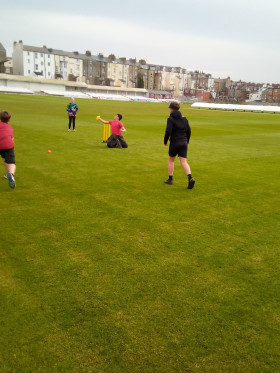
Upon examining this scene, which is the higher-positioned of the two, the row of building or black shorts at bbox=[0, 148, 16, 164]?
the row of building

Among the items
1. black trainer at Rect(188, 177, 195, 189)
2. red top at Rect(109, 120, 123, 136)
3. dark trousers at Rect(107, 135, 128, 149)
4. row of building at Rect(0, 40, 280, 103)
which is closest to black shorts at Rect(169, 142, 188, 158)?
black trainer at Rect(188, 177, 195, 189)

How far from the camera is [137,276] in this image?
4.39m

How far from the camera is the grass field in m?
3.13

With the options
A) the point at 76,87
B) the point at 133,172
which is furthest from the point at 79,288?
the point at 76,87

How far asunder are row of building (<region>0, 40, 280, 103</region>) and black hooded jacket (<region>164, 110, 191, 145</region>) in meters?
111

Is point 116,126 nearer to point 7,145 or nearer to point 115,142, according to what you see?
point 115,142

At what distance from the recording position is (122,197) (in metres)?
7.77

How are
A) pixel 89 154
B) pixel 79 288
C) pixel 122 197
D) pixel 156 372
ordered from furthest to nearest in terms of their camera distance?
pixel 89 154
pixel 122 197
pixel 79 288
pixel 156 372

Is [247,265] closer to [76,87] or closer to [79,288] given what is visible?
[79,288]

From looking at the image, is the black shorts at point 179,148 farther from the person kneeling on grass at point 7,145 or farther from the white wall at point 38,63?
the white wall at point 38,63

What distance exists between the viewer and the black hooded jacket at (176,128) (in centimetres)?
824

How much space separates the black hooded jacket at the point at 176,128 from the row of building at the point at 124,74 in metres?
111

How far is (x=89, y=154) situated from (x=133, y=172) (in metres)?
3.37

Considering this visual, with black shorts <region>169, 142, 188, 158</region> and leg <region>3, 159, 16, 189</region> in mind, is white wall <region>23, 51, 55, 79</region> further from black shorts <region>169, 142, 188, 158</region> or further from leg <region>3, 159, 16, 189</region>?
black shorts <region>169, 142, 188, 158</region>
